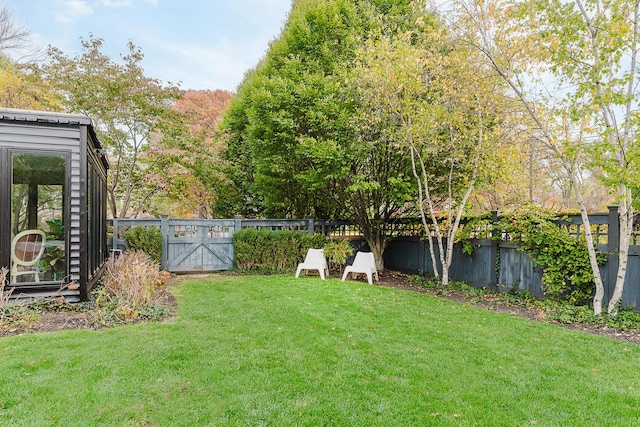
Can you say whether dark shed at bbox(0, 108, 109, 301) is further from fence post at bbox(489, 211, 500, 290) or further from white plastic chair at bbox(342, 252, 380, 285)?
fence post at bbox(489, 211, 500, 290)

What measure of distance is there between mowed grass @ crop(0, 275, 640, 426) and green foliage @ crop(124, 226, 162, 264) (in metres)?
3.86

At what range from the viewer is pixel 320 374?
9.04ft

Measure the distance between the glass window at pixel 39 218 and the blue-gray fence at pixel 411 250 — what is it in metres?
3.03

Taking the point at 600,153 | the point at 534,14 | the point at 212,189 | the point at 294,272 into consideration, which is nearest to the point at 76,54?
the point at 212,189

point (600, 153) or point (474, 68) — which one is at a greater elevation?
point (474, 68)

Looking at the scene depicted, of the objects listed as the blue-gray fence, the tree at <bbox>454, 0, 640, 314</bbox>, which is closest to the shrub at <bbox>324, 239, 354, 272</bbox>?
the blue-gray fence

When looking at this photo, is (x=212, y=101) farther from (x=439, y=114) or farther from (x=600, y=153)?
(x=600, y=153)

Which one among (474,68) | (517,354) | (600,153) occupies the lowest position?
(517,354)

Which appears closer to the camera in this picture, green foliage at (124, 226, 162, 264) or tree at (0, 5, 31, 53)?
green foliage at (124, 226, 162, 264)

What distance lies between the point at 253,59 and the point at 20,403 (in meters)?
14.0

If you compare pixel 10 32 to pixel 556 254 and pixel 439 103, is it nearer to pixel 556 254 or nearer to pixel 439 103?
pixel 439 103

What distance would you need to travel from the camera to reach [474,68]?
5445mm

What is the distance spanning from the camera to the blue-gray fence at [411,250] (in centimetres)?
456

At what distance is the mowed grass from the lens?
2.21 meters
